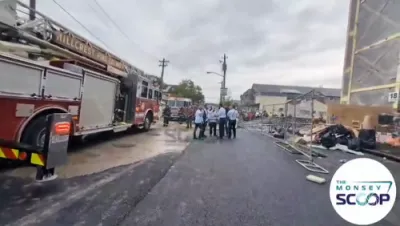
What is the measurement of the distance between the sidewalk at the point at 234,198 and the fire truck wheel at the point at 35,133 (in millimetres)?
2753

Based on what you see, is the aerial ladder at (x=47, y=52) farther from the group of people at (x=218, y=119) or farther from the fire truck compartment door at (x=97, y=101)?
the group of people at (x=218, y=119)

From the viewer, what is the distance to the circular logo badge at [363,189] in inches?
86.9

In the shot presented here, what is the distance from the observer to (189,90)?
82.4 metres

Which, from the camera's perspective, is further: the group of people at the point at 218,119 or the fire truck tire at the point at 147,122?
the fire truck tire at the point at 147,122

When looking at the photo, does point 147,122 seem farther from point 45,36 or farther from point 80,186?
point 80,186

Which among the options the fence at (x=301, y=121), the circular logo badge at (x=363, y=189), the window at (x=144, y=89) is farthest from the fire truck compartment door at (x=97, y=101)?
the circular logo badge at (x=363, y=189)

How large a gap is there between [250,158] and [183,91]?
237ft

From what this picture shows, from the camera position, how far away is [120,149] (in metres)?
10.4

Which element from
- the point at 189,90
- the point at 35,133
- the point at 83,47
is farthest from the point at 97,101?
the point at 189,90

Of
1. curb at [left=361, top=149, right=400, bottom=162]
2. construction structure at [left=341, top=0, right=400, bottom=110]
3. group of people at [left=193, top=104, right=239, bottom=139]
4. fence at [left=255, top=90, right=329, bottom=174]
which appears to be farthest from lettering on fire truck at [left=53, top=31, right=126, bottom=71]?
construction structure at [left=341, top=0, right=400, bottom=110]

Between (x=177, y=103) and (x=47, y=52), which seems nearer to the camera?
(x=47, y=52)

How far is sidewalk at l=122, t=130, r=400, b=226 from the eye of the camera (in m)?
4.34

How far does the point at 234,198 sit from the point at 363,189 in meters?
3.27

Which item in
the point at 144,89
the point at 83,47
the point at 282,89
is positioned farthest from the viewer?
the point at 282,89
